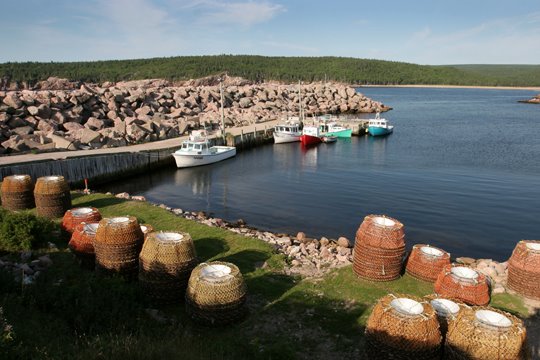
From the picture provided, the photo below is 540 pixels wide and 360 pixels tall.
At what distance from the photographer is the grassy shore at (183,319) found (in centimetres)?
832

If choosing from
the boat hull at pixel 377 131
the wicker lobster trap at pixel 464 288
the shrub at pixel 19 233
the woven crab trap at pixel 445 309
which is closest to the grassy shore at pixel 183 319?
the shrub at pixel 19 233

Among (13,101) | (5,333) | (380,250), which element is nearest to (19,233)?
(5,333)

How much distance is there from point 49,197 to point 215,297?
12214 mm

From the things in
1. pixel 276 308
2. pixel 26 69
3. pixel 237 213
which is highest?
pixel 26 69

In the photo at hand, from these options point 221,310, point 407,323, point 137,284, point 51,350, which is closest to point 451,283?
point 407,323

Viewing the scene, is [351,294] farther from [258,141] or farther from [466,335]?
[258,141]

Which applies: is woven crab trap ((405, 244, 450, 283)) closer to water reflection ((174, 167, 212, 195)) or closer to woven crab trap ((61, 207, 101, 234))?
woven crab trap ((61, 207, 101, 234))

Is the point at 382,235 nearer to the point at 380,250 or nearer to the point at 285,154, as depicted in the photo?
the point at 380,250

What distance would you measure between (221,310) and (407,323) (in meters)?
4.63

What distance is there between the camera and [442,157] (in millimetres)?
46656

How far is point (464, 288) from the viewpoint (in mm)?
11516

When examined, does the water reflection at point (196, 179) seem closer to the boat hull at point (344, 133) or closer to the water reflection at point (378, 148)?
the water reflection at point (378, 148)

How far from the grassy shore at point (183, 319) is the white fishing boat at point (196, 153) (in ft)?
87.2

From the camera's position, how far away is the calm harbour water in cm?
2536
